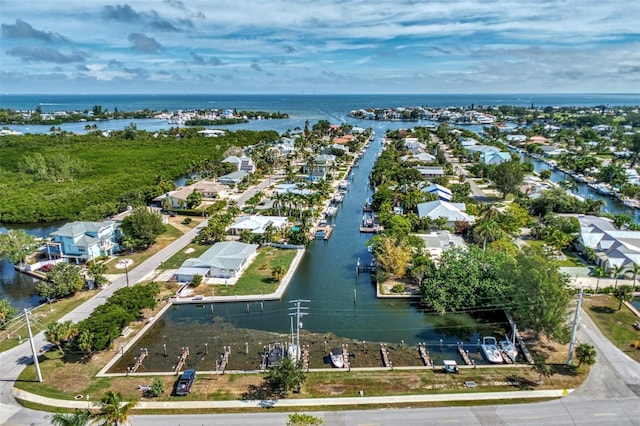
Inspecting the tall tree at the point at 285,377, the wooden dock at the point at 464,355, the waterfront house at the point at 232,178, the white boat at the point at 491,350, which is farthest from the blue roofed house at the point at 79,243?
the white boat at the point at 491,350

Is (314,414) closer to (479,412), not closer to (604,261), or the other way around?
(479,412)

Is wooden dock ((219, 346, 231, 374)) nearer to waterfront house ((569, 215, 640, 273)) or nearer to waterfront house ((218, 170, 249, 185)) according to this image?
waterfront house ((569, 215, 640, 273))

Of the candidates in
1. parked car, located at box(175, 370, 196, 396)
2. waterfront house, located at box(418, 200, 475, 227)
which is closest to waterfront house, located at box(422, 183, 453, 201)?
waterfront house, located at box(418, 200, 475, 227)

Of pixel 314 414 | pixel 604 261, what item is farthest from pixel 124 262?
pixel 604 261

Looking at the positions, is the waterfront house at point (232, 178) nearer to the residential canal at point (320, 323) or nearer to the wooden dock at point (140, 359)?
the residential canal at point (320, 323)

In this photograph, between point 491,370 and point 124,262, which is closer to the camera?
point 491,370

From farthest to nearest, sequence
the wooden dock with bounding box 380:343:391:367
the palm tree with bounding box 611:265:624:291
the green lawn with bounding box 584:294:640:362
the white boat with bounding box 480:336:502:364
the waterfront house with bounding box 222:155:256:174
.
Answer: the waterfront house with bounding box 222:155:256:174 < the palm tree with bounding box 611:265:624:291 < the green lawn with bounding box 584:294:640:362 < the wooden dock with bounding box 380:343:391:367 < the white boat with bounding box 480:336:502:364
